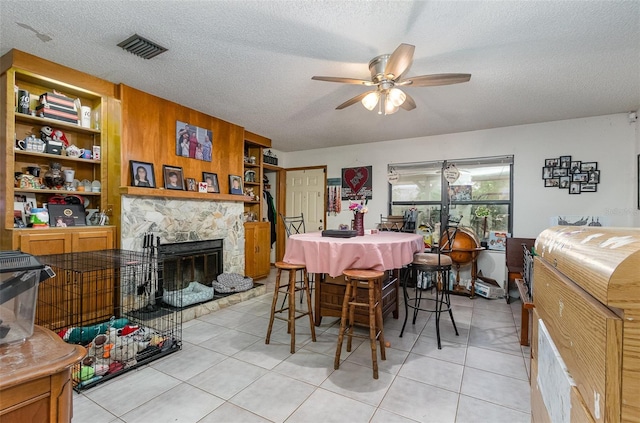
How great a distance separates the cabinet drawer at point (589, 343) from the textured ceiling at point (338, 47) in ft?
6.43

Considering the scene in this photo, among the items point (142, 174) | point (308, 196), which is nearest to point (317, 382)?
point (142, 174)

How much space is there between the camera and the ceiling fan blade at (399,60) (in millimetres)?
1896

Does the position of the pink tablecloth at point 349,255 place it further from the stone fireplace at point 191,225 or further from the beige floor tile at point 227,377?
the stone fireplace at point 191,225

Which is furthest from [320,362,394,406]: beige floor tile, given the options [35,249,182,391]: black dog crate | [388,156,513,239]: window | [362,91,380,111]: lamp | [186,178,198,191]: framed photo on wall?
[388,156,513,239]: window

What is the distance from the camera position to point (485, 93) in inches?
125

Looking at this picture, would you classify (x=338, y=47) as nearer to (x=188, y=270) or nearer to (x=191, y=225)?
(x=191, y=225)

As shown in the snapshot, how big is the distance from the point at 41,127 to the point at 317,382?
3.56 meters

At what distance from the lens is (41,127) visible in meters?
2.89

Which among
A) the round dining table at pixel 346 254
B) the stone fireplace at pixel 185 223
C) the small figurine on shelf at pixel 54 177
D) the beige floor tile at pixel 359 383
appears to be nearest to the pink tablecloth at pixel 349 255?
the round dining table at pixel 346 254

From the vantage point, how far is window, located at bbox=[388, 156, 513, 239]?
4484mm

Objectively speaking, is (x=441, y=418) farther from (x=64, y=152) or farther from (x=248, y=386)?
(x=64, y=152)

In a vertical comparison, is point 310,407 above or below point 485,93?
below

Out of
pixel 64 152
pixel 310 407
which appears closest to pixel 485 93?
pixel 310 407

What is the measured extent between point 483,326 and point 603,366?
3.20m
